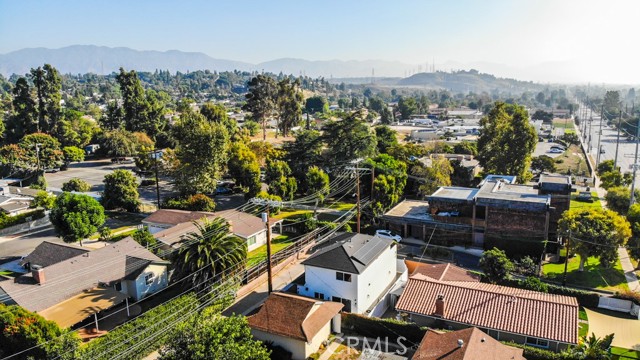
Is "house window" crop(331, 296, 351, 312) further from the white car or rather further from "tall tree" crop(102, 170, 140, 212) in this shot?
"tall tree" crop(102, 170, 140, 212)

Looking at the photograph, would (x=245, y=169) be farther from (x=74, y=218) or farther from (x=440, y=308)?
(x=440, y=308)

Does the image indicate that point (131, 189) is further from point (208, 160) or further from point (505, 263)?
point (505, 263)

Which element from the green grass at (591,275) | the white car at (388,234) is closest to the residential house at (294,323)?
the white car at (388,234)

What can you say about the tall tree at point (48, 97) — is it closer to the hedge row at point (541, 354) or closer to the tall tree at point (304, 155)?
the tall tree at point (304, 155)

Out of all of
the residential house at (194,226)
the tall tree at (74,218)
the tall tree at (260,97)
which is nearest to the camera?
the tall tree at (74,218)

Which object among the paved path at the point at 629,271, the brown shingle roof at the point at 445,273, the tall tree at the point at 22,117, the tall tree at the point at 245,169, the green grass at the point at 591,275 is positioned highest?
the tall tree at the point at 22,117

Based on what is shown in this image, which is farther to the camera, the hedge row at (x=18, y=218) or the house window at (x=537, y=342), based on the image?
the hedge row at (x=18, y=218)

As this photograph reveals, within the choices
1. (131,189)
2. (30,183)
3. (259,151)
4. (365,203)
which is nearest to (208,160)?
(131,189)
